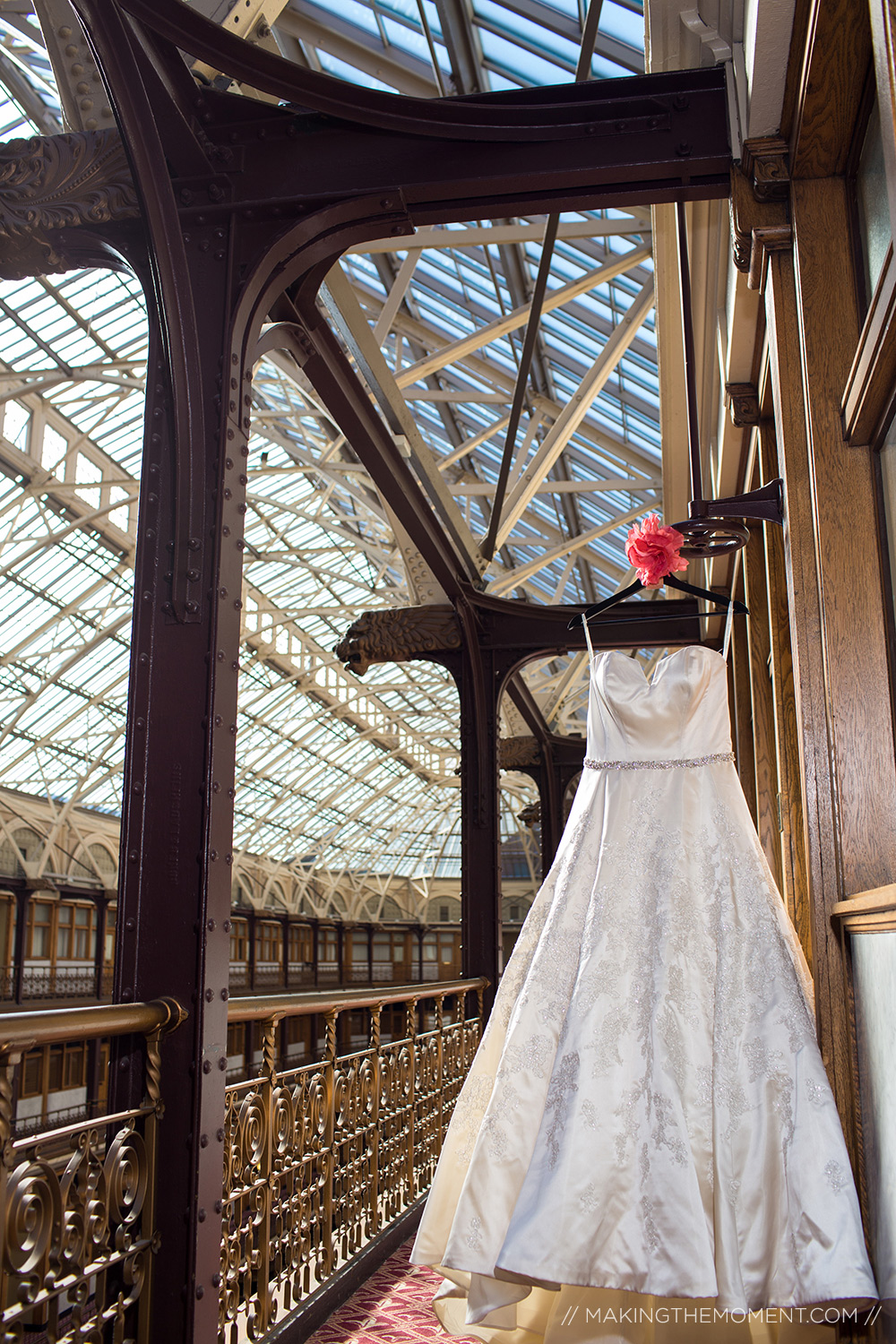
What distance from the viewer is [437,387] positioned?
1045 cm

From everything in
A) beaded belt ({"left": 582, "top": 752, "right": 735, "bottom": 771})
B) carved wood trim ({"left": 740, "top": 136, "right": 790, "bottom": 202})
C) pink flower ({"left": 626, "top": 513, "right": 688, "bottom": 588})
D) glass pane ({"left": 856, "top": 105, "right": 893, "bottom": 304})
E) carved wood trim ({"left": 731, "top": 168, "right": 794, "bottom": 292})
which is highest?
carved wood trim ({"left": 740, "top": 136, "right": 790, "bottom": 202})

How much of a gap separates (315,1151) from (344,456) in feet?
42.8

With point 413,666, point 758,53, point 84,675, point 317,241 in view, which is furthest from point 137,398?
point 758,53

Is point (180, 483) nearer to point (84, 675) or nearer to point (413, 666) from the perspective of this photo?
point (84, 675)

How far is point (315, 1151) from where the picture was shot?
3295 millimetres

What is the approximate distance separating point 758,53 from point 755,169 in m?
0.27

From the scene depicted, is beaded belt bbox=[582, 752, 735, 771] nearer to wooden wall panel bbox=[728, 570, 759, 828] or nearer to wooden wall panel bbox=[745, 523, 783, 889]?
wooden wall panel bbox=[745, 523, 783, 889]

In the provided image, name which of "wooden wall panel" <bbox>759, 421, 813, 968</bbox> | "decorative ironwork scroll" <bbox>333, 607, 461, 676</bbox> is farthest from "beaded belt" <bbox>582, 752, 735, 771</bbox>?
→ "decorative ironwork scroll" <bbox>333, 607, 461, 676</bbox>

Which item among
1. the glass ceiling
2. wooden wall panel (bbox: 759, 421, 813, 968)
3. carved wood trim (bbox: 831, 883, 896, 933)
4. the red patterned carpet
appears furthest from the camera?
the glass ceiling

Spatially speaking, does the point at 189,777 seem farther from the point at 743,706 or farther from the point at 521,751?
the point at 521,751

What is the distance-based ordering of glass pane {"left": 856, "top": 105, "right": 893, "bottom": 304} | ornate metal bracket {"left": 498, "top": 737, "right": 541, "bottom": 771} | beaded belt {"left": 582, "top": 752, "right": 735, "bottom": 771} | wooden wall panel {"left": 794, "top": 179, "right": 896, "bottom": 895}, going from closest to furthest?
glass pane {"left": 856, "top": 105, "right": 893, "bottom": 304} < wooden wall panel {"left": 794, "top": 179, "right": 896, "bottom": 895} < beaded belt {"left": 582, "top": 752, "right": 735, "bottom": 771} < ornate metal bracket {"left": 498, "top": 737, "right": 541, "bottom": 771}

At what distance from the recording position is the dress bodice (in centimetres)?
279

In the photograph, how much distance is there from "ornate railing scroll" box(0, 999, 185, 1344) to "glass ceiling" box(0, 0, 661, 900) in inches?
125

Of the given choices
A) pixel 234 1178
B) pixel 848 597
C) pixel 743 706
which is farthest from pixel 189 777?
pixel 743 706
